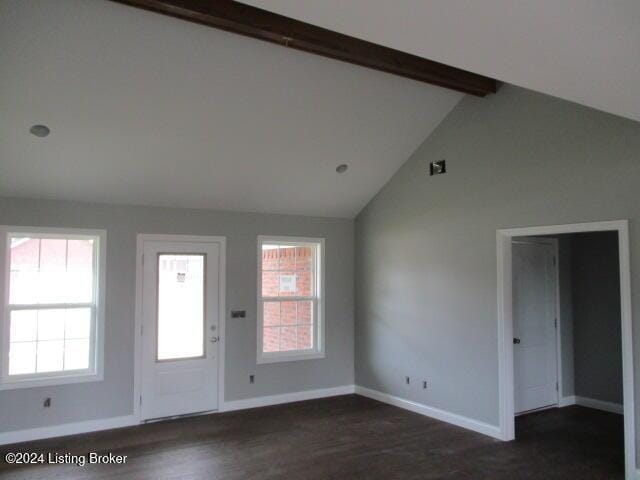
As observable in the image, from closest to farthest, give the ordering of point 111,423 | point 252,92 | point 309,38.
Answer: point 309,38 → point 252,92 → point 111,423

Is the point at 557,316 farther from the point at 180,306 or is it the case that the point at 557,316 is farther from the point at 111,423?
the point at 111,423

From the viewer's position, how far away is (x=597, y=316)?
5820 millimetres

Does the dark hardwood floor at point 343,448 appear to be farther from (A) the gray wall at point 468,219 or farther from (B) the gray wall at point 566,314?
(A) the gray wall at point 468,219

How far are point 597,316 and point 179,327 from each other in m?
4.86

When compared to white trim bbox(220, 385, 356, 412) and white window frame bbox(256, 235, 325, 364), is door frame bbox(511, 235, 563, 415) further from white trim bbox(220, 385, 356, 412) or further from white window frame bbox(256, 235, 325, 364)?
white window frame bbox(256, 235, 325, 364)

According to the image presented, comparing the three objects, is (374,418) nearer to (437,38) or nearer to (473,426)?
(473,426)

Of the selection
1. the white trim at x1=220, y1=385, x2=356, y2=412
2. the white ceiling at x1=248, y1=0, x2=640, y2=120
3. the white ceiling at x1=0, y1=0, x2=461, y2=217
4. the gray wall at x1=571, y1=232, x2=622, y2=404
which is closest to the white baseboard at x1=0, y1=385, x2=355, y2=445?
the white trim at x1=220, y1=385, x2=356, y2=412

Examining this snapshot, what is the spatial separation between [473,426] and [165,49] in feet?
14.7

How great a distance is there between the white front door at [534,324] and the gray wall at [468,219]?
2.29 feet

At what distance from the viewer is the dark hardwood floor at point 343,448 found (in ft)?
13.2

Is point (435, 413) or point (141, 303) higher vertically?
point (141, 303)

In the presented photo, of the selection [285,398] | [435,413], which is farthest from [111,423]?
[435,413]

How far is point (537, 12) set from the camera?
1857 millimetres

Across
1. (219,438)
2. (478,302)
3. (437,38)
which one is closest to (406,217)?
(478,302)
